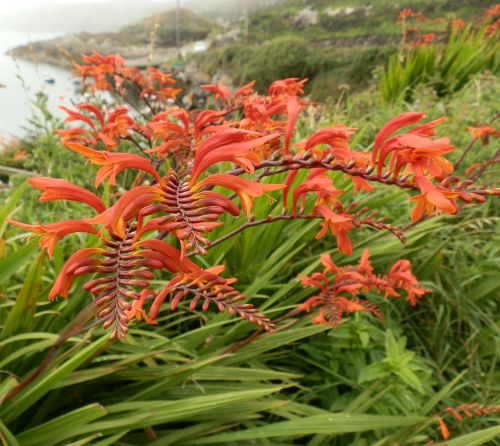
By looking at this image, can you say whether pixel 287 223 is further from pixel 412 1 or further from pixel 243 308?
pixel 412 1

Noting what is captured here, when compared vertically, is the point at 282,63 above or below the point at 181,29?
above

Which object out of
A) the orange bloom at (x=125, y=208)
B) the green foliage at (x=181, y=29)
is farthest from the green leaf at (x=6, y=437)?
the green foliage at (x=181, y=29)

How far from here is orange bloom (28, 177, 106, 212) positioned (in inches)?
25.3

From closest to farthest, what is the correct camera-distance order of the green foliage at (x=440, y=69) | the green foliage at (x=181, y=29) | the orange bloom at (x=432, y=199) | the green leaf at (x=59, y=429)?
1. the orange bloom at (x=432, y=199)
2. the green leaf at (x=59, y=429)
3. the green foliage at (x=440, y=69)
4. the green foliage at (x=181, y=29)

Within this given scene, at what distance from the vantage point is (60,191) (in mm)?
663

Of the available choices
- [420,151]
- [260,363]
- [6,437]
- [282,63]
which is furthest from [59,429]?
[282,63]

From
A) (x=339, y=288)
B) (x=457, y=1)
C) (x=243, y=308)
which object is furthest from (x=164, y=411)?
(x=457, y=1)

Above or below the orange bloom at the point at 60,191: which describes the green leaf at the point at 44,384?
below

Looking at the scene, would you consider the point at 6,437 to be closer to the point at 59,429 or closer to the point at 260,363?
the point at 59,429

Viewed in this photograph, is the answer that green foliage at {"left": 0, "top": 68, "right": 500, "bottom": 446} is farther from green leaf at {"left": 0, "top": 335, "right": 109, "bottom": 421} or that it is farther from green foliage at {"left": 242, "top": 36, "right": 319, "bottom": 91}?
green foliage at {"left": 242, "top": 36, "right": 319, "bottom": 91}

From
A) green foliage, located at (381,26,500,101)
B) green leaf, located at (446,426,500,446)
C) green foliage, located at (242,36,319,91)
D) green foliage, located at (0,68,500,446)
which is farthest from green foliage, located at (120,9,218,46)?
green leaf, located at (446,426,500,446)

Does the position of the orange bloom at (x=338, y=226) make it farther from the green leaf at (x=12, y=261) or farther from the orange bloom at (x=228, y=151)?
the green leaf at (x=12, y=261)

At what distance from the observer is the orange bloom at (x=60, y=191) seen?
0.64 meters

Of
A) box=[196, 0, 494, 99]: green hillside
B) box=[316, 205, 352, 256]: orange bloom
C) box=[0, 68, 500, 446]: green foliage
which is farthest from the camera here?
box=[196, 0, 494, 99]: green hillside
